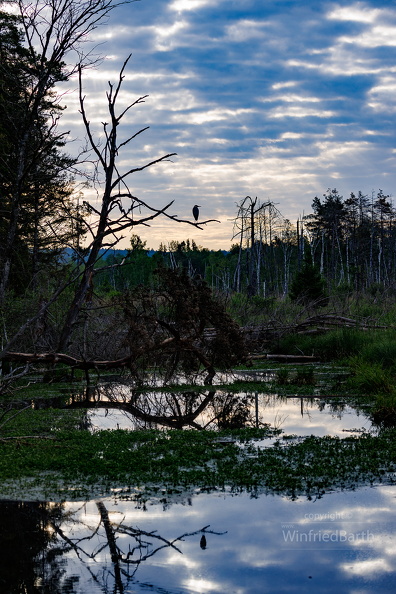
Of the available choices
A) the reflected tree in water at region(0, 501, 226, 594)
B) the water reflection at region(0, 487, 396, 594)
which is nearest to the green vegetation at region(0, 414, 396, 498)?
the water reflection at region(0, 487, 396, 594)

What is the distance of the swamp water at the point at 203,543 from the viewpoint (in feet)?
13.5

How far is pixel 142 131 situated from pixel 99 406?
212 inches

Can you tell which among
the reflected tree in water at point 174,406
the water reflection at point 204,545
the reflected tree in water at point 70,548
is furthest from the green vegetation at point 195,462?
the reflected tree in water at point 174,406

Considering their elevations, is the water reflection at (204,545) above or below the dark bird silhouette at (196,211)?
below

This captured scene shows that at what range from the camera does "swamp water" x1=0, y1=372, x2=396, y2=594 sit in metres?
4.12

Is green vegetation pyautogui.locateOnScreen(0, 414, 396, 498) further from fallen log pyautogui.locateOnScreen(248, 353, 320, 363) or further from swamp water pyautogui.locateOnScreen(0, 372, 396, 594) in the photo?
fallen log pyautogui.locateOnScreen(248, 353, 320, 363)

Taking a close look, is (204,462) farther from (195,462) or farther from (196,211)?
(196,211)

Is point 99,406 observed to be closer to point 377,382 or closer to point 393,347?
point 377,382

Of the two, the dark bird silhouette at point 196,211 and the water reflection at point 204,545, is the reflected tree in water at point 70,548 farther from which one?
the dark bird silhouette at point 196,211

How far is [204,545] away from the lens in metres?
4.75

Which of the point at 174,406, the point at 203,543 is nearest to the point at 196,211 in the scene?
the point at 174,406

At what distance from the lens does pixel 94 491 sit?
247 inches

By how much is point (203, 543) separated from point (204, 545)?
47mm

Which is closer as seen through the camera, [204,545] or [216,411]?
[204,545]
